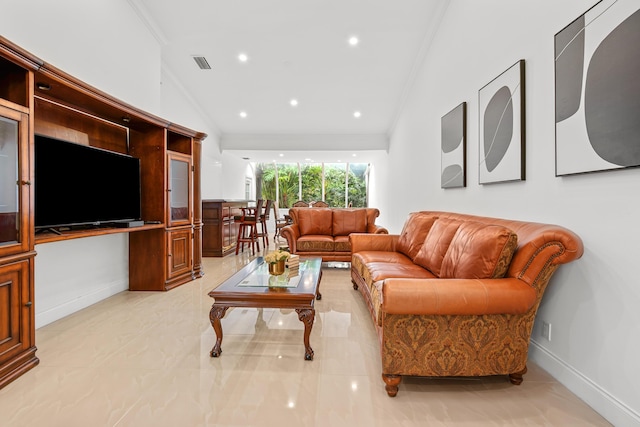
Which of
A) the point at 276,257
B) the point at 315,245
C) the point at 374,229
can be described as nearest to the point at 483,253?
the point at 276,257

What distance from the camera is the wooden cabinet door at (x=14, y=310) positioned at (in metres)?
1.91

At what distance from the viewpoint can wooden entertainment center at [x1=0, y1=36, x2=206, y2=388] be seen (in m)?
1.96

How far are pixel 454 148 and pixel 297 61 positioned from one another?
10.3ft

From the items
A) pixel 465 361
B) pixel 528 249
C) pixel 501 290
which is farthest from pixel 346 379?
pixel 528 249

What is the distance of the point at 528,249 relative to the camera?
1.74 metres

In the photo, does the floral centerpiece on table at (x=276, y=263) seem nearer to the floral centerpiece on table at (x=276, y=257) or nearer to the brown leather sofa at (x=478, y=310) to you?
the floral centerpiece on table at (x=276, y=257)

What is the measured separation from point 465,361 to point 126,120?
153 inches

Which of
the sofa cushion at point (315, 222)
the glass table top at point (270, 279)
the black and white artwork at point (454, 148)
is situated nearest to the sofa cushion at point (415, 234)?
the black and white artwork at point (454, 148)

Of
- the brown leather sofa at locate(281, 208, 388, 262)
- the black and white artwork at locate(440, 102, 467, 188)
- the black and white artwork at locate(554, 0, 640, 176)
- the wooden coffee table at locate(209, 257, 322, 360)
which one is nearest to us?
the black and white artwork at locate(554, 0, 640, 176)

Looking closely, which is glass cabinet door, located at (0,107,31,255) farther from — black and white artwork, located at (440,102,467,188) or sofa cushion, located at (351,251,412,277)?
black and white artwork, located at (440,102,467,188)

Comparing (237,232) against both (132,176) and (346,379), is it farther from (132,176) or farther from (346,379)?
(346,379)

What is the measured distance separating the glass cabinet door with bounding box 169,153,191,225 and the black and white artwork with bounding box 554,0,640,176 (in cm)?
390

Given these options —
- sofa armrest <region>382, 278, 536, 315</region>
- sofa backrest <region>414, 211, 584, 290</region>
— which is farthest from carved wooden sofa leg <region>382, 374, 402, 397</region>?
sofa backrest <region>414, 211, 584, 290</region>

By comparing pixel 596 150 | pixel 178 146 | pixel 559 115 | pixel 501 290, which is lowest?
pixel 501 290
